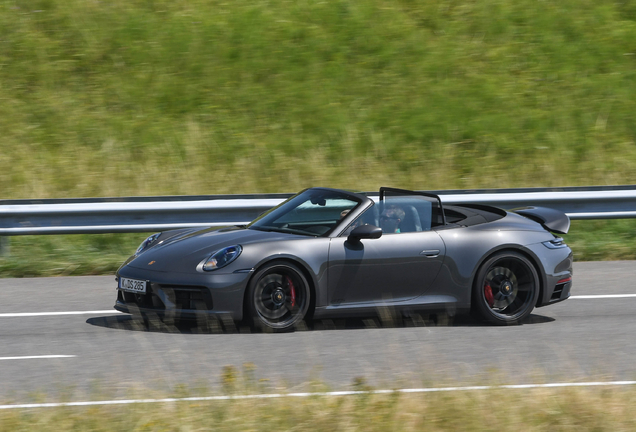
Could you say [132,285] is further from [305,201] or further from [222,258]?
[305,201]

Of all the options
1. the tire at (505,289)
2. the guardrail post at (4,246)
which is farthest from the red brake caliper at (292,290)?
the guardrail post at (4,246)

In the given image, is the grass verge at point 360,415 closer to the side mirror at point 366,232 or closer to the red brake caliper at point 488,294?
the side mirror at point 366,232

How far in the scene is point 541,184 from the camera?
14875 mm

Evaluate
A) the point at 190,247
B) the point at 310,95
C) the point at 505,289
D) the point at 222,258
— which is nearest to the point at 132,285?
the point at 190,247

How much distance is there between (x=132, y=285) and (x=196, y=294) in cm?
57

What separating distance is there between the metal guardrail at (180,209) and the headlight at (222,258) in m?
3.34

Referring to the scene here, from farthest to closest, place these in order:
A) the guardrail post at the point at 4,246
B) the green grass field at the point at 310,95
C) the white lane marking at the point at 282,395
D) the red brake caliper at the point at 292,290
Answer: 1. the green grass field at the point at 310,95
2. the guardrail post at the point at 4,246
3. the red brake caliper at the point at 292,290
4. the white lane marking at the point at 282,395

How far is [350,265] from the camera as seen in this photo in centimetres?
709

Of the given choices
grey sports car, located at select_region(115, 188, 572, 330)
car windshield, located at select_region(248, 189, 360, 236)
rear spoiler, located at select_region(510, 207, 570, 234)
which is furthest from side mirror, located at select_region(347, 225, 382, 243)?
rear spoiler, located at select_region(510, 207, 570, 234)

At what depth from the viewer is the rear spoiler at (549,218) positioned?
26.2 ft

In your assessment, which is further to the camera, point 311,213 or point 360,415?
point 311,213

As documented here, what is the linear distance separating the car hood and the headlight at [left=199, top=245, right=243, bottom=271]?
2.1 inches

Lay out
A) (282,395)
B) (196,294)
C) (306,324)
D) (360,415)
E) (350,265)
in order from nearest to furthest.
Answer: (360,415) → (282,395) → (196,294) → (350,265) → (306,324)

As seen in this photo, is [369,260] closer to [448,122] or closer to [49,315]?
[49,315]
